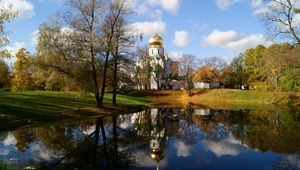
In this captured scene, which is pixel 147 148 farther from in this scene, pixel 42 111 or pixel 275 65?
pixel 275 65

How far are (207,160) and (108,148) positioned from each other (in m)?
5.26

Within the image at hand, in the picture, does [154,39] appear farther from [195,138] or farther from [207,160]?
[207,160]

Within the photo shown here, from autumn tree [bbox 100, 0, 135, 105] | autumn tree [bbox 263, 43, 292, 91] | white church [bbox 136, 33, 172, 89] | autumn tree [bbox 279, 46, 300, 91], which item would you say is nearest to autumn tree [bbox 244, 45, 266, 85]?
autumn tree [bbox 263, 43, 292, 91]

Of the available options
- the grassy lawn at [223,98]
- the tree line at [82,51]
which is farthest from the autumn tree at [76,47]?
the grassy lawn at [223,98]

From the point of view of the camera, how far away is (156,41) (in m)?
99.6

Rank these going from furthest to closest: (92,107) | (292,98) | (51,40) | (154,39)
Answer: (154,39) → (292,98) → (92,107) → (51,40)

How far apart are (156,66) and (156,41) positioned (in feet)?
38.6

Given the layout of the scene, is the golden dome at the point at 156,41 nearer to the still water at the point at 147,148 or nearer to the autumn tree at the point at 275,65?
the autumn tree at the point at 275,65

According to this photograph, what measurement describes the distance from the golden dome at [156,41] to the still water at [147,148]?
75932 millimetres

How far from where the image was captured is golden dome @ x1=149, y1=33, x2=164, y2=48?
99562 millimetres

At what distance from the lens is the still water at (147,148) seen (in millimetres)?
13648

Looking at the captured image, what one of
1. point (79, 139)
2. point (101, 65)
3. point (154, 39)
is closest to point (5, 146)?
point (79, 139)

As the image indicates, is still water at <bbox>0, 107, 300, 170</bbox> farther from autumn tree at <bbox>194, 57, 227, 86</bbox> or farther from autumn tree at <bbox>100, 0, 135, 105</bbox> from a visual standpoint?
autumn tree at <bbox>194, 57, 227, 86</bbox>

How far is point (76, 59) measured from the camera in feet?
109
